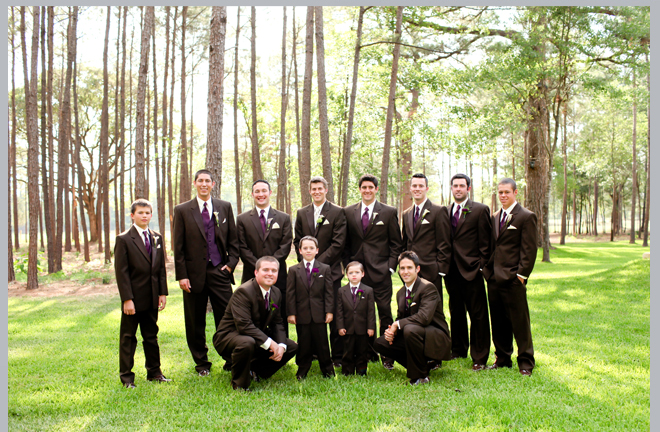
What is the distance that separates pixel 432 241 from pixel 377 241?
0.64 metres

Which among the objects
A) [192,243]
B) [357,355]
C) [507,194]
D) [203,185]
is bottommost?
[357,355]

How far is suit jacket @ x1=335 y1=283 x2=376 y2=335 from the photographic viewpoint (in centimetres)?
526

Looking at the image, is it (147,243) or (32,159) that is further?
(32,159)


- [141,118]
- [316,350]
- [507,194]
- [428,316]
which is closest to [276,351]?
[316,350]

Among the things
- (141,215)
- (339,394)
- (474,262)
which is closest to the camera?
(339,394)

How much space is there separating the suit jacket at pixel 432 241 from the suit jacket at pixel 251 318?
174 centimetres

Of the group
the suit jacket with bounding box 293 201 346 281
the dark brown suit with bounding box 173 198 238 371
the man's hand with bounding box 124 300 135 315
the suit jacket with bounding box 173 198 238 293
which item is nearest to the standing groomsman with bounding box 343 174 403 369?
the suit jacket with bounding box 293 201 346 281

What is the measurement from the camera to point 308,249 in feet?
17.1

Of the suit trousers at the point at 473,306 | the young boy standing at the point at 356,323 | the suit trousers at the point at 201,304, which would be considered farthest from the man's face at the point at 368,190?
the suit trousers at the point at 201,304

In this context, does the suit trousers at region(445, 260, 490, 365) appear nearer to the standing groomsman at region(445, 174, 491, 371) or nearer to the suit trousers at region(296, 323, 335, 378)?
the standing groomsman at region(445, 174, 491, 371)

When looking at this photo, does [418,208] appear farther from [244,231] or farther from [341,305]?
[244,231]

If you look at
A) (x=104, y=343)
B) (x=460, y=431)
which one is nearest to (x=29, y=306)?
(x=104, y=343)

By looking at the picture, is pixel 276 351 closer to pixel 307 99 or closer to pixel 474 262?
pixel 474 262

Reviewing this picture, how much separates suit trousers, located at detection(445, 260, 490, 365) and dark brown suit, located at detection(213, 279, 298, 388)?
2.03 m
